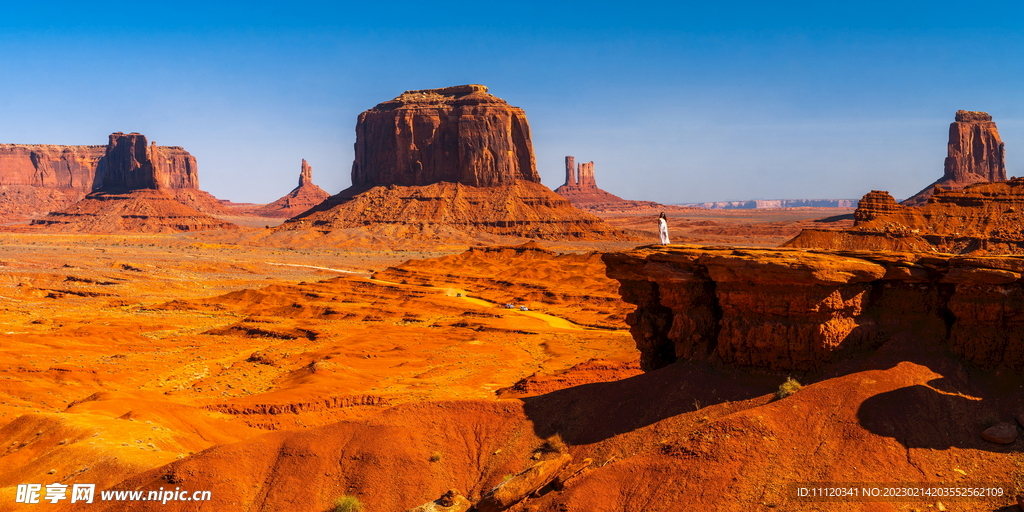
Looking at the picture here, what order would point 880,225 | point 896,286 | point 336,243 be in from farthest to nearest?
1. point 336,243
2. point 880,225
3. point 896,286

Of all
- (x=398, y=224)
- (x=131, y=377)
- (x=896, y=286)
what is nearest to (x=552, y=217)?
(x=398, y=224)

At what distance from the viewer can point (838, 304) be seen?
13.2 metres

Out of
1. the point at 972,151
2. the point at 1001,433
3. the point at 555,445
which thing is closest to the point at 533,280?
the point at 555,445

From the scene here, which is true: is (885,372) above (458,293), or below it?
above

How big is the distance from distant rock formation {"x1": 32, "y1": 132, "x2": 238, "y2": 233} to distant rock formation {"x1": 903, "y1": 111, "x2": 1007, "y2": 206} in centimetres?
15804

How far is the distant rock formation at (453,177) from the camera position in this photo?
129 meters

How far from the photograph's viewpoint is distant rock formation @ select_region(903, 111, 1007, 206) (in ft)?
493

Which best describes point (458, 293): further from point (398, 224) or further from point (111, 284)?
point (398, 224)

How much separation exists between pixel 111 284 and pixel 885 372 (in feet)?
202

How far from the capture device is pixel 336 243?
11550 cm

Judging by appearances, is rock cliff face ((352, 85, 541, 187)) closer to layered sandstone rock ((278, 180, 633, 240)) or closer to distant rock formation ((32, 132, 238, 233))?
layered sandstone rock ((278, 180, 633, 240))

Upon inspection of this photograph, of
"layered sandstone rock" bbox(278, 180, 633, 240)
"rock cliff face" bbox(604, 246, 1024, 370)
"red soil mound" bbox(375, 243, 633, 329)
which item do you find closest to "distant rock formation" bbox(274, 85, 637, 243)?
"layered sandstone rock" bbox(278, 180, 633, 240)

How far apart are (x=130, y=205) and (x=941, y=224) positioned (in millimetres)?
164274

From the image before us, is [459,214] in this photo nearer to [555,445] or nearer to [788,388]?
[555,445]
